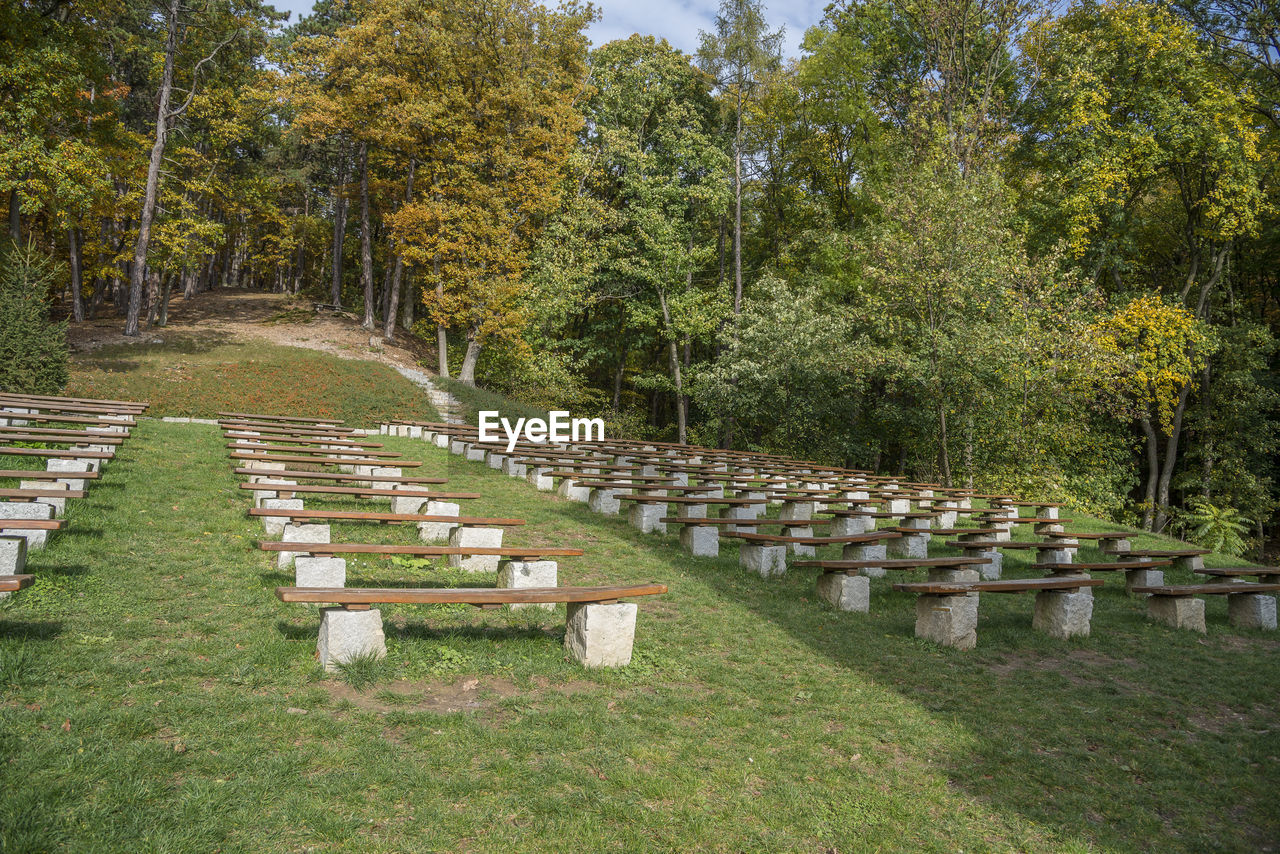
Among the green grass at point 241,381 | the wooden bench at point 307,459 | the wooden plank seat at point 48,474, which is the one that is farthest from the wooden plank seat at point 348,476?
the green grass at point 241,381

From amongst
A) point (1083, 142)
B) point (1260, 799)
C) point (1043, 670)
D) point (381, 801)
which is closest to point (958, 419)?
point (1083, 142)

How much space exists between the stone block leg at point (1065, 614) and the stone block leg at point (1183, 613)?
4.84 feet

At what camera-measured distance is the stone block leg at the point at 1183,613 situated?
7.46 meters

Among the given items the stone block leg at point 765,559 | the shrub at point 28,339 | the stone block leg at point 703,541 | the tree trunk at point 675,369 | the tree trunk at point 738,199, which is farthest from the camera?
the tree trunk at point 675,369

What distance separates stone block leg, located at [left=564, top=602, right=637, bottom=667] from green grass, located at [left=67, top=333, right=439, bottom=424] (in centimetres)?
1798

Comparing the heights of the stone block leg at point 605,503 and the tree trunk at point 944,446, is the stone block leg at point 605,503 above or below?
below

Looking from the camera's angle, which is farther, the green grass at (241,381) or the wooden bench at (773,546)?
the green grass at (241,381)

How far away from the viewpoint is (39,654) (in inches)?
150

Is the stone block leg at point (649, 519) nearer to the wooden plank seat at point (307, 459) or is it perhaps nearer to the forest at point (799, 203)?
the wooden plank seat at point (307, 459)

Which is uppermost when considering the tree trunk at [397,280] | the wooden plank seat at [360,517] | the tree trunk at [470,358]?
the tree trunk at [397,280]

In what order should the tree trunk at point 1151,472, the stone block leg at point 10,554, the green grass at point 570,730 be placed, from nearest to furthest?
1. the green grass at point 570,730
2. the stone block leg at point 10,554
3. the tree trunk at point 1151,472

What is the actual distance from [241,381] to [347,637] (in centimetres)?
2012

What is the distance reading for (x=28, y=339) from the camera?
14008 mm

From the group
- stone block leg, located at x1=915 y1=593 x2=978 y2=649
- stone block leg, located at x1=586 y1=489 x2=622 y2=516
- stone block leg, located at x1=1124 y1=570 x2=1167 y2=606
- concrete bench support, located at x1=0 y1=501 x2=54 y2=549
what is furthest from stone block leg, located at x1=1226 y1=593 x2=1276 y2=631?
concrete bench support, located at x1=0 y1=501 x2=54 y2=549
